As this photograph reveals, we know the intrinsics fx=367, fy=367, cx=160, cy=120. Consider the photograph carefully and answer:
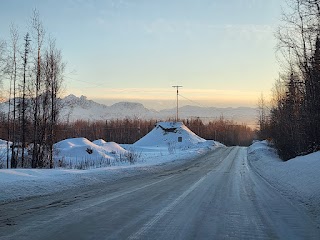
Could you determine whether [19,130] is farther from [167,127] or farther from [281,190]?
[167,127]

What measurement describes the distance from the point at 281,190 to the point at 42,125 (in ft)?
64.0

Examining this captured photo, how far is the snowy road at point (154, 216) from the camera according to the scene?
21.1ft

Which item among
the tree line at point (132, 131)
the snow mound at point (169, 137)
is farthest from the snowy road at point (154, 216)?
the tree line at point (132, 131)

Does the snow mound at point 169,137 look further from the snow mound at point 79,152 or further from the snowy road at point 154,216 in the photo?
the snowy road at point 154,216

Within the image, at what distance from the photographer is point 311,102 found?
76.6 ft

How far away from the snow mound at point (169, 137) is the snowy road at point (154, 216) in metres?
53.2

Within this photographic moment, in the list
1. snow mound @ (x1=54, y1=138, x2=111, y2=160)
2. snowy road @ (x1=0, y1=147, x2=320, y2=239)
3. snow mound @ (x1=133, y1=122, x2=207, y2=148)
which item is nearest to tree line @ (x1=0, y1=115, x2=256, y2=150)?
snow mound @ (x1=133, y1=122, x2=207, y2=148)

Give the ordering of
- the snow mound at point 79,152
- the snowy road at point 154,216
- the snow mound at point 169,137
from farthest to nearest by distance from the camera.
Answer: the snow mound at point 169,137 → the snow mound at point 79,152 → the snowy road at point 154,216

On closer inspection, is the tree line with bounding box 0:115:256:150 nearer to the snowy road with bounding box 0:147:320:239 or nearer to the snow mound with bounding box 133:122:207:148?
the snow mound with bounding box 133:122:207:148

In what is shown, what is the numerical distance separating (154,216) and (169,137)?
62586 millimetres

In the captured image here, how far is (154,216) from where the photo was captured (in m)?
7.96

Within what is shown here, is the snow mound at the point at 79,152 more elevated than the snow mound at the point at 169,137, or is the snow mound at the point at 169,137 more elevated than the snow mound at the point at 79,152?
the snow mound at the point at 169,137

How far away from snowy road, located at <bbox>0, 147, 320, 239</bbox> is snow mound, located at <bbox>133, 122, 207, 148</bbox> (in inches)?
2096

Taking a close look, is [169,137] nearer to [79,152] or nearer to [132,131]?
[79,152]
